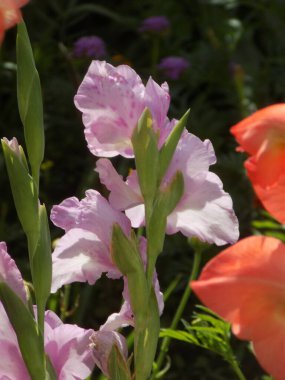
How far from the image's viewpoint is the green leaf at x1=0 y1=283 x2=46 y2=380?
2.12 feet

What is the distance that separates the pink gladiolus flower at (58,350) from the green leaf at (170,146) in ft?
0.51

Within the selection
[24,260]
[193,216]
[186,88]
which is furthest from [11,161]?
[186,88]

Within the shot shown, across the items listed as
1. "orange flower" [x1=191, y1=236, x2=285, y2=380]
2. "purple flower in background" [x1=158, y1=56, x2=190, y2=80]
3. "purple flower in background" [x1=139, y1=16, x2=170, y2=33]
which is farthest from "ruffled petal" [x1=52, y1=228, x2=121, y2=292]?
"purple flower in background" [x1=139, y1=16, x2=170, y2=33]

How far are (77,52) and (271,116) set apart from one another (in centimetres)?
206

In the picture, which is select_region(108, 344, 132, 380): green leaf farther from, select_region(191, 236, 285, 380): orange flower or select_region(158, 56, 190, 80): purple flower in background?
select_region(158, 56, 190, 80): purple flower in background

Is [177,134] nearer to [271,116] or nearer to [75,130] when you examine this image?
[271,116]

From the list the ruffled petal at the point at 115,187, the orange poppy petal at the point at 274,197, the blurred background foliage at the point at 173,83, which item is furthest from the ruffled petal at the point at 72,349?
the blurred background foliage at the point at 173,83

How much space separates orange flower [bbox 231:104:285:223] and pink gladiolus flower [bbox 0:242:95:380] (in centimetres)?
24

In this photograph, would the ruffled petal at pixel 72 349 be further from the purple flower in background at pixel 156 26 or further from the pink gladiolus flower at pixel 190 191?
the purple flower in background at pixel 156 26

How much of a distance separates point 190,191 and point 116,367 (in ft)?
0.45

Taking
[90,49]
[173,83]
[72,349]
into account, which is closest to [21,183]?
[72,349]

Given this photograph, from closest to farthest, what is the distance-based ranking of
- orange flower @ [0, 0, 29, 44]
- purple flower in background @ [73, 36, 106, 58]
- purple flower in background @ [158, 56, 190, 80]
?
1. orange flower @ [0, 0, 29, 44]
2. purple flower in background @ [73, 36, 106, 58]
3. purple flower in background @ [158, 56, 190, 80]

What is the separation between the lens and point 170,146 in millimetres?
660

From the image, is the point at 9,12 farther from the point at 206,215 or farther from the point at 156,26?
the point at 156,26
